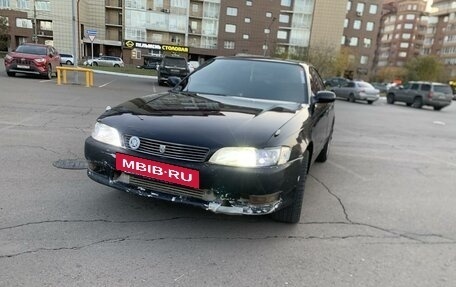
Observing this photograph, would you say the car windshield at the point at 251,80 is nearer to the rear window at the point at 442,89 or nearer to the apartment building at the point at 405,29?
the rear window at the point at 442,89

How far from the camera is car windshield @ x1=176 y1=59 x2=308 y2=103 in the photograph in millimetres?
4453

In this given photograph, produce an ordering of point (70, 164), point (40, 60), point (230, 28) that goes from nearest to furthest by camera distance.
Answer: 1. point (70, 164)
2. point (40, 60)
3. point (230, 28)

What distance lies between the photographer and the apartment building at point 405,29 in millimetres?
112625

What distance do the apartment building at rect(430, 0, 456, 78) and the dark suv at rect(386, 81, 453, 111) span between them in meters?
77.6

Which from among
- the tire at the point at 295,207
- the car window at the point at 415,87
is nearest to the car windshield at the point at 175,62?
the car window at the point at 415,87

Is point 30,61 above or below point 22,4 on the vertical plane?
below

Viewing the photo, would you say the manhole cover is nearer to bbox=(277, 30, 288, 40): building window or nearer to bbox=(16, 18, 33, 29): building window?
bbox=(277, 30, 288, 40): building window

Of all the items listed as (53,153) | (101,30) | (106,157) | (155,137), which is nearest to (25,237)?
(106,157)

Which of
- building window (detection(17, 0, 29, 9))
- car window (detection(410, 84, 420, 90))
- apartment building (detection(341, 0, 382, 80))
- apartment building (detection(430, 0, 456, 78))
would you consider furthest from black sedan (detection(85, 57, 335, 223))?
apartment building (detection(430, 0, 456, 78))

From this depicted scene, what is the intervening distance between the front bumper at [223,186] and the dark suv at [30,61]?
51.4 feet

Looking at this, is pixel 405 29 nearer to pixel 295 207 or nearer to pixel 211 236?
pixel 295 207

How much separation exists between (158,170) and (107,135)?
666mm

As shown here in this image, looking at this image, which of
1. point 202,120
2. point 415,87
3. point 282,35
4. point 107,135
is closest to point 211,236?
point 202,120

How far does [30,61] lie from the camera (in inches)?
653
